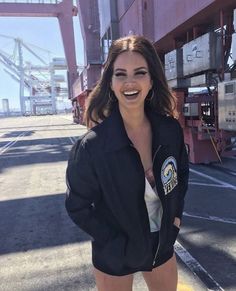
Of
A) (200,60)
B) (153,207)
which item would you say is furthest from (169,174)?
(200,60)

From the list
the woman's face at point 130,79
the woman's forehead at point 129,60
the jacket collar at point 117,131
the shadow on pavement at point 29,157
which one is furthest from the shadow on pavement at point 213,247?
the shadow on pavement at point 29,157

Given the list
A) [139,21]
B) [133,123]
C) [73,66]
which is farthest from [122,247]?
[73,66]

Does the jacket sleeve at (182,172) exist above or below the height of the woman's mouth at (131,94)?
below

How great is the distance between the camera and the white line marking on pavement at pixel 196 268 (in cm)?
338

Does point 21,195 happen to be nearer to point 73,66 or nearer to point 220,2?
point 220,2

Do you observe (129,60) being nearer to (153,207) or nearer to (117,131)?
(117,131)

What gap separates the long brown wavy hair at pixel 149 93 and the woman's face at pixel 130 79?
1.3 inches

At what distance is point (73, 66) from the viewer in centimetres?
3709

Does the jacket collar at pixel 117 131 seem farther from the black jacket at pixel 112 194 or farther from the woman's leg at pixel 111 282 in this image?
the woman's leg at pixel 111 282

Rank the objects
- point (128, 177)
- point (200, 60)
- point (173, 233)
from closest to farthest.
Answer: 1. point (128, 177)
2. point (173, 233)
3. point (200, 60)

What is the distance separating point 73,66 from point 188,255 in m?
34.4

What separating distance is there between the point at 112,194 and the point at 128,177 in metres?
0.10

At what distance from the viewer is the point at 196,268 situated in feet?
12.3

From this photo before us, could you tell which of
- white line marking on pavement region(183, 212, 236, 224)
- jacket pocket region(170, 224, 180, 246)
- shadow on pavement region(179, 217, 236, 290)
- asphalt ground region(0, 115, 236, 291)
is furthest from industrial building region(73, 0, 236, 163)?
jacket pocket region(170, 224, 180, 246)
